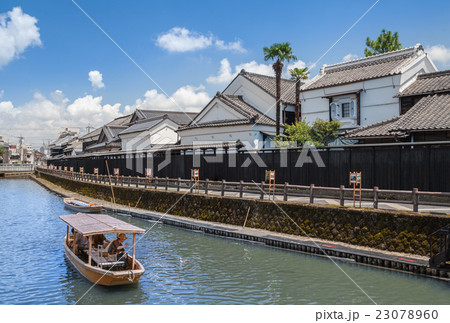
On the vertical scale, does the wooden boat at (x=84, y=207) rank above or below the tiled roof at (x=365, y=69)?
below

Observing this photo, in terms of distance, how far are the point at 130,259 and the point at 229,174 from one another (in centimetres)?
1414

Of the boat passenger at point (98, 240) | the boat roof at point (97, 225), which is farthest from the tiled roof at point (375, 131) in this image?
the boat passenger at point (98, 240)

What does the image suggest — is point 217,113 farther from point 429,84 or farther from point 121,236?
point 121,236

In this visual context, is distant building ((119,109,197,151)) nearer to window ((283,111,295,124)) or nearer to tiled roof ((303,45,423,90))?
window ((283,111,295,124))

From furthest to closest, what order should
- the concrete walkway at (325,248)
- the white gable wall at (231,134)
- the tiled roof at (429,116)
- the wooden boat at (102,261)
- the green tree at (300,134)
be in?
the white gable wall at (231,134)
the green tree at (300,134)
the tiled roof at (429,116)
the concrete walkway at (325,248)
the wooden boat at (102,261)

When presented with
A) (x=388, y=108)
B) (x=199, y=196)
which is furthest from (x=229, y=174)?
(x=388, y=108)

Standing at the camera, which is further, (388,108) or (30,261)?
(388,108)

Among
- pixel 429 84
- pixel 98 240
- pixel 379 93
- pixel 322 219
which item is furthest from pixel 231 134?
pixel 98 240

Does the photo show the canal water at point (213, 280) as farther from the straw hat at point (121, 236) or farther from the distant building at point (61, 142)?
the distant building at point (61, 142)

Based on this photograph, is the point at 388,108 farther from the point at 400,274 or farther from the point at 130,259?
the point at 130,259

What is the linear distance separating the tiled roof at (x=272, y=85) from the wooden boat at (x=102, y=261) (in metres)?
23.0

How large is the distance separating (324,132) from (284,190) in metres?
10.1

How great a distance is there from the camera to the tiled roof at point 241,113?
31706 millimetres

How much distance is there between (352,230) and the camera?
1566 centimetres
